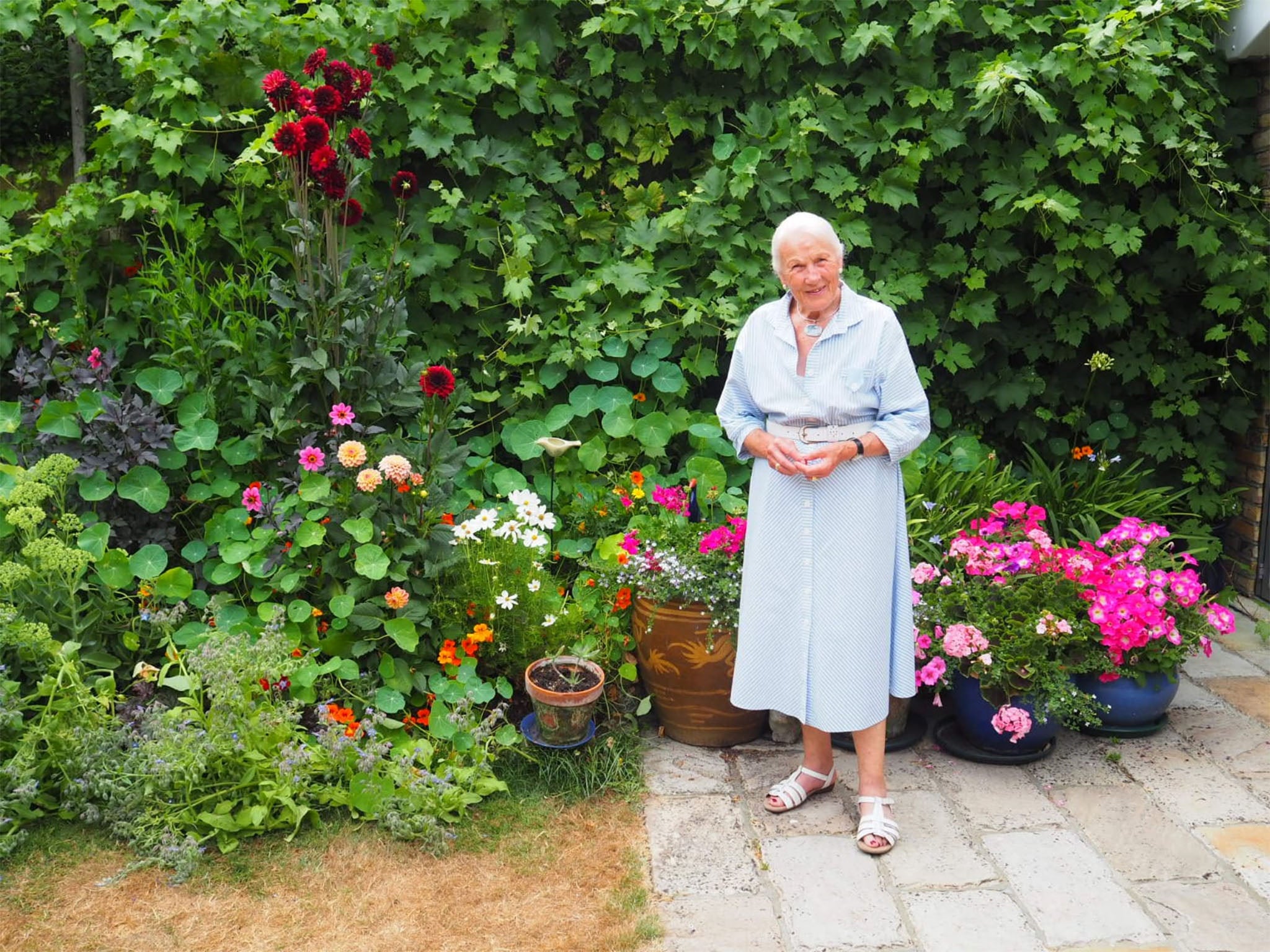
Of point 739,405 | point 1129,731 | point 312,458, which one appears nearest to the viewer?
point 739,405

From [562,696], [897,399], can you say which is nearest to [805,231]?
[897,399]

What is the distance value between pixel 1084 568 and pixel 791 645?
1.03 meters

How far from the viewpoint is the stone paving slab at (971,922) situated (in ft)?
7.30

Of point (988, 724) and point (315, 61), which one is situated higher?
point (315, 61)

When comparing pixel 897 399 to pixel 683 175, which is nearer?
pixel 897 399

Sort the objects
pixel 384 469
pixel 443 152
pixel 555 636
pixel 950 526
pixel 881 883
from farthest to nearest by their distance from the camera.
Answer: pixel 443 152
pixel 950 526
pixel 555 636
pixel 384 469
pixel 881 883

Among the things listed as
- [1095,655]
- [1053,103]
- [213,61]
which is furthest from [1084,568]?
[213,61]

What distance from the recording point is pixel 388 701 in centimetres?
289

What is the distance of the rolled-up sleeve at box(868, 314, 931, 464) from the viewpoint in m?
2.46

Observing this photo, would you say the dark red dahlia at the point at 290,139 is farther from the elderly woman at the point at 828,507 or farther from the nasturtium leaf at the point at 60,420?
the elderly woman at the point at 828,507

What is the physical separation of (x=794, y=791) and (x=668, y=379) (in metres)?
1.63

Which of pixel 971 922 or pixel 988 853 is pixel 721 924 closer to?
pixel 971 922

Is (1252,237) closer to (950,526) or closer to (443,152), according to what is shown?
(950,526)

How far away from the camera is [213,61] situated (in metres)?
3.52
